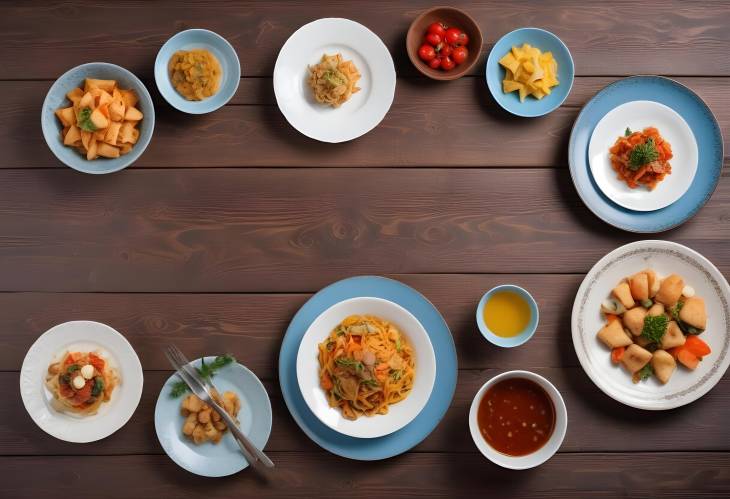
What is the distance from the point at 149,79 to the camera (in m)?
2.72

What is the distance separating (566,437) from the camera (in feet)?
8.73

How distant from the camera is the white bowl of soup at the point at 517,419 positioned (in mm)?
2480

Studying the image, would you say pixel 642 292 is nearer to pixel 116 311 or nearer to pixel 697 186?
pixel 697 186

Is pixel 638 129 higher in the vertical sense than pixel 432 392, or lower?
higher

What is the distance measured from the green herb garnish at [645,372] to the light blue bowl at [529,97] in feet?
3.59

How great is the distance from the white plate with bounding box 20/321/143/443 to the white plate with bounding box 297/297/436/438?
0.66m

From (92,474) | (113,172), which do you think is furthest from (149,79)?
(92,474)

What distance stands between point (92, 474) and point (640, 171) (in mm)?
2501

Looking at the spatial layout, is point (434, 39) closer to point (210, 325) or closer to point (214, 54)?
point (214, 54)

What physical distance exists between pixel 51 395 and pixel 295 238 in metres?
1.12

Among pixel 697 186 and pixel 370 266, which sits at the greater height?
pixel 697 186

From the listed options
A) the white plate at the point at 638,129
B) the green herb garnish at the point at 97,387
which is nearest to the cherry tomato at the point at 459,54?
the white plate at the point at 638,129

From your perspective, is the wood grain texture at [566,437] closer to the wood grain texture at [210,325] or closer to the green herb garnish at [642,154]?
the wood grain texture at [210,325]

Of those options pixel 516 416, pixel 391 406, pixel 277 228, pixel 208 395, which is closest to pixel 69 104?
pixel 277 228
